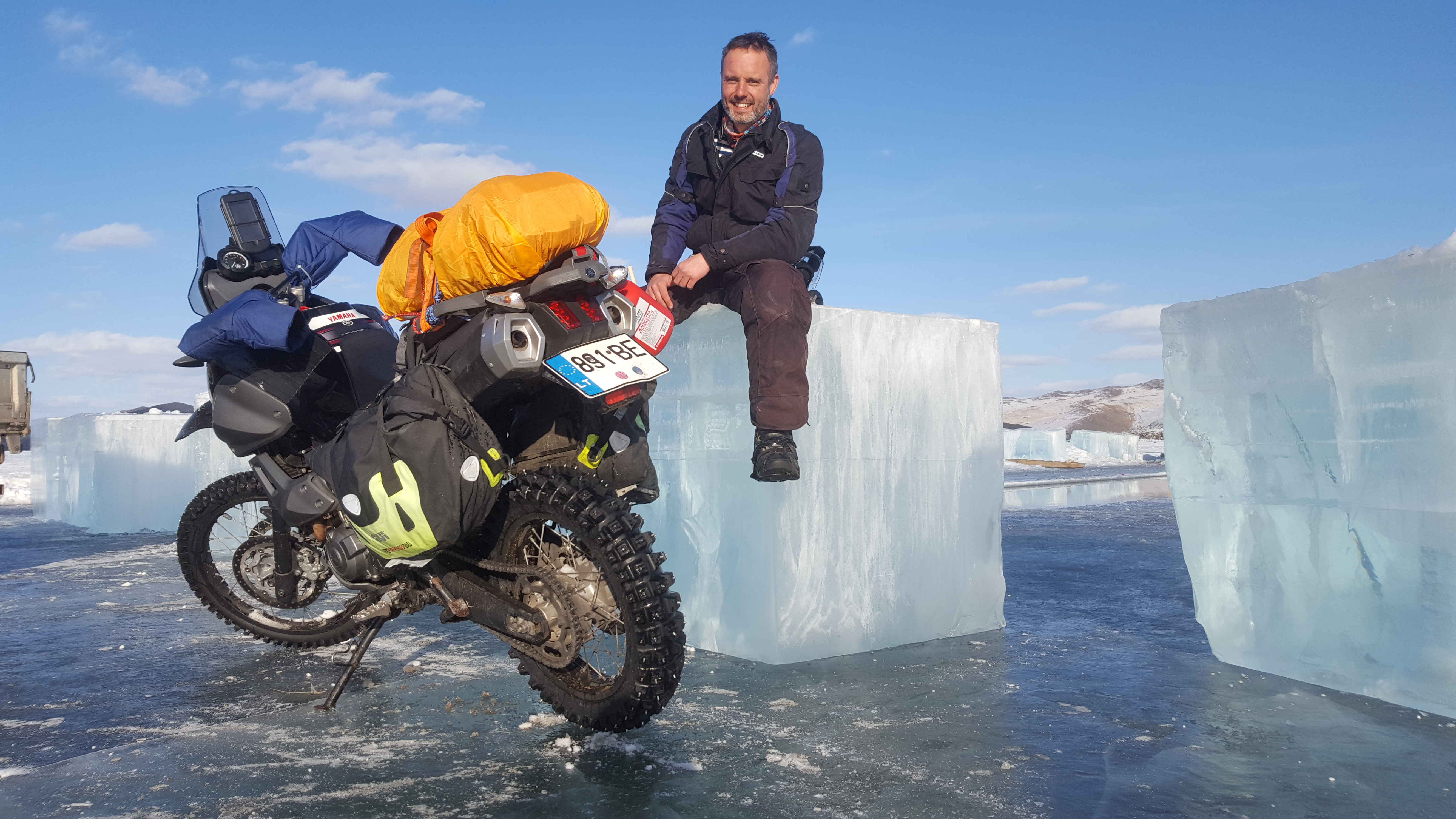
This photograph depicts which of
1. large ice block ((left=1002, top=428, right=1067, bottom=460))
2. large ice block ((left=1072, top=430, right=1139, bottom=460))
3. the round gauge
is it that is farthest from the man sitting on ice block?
large ice block ((left=1072, top=430, right=1139, bottom=460))

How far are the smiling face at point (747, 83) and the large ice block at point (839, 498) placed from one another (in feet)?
2.36

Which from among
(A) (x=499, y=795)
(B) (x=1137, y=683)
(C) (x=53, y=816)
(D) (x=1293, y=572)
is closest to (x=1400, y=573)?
Answer: (D) (x=1293, y=572)

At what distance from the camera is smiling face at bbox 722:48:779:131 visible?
3328mm

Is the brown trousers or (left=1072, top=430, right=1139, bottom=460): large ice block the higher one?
the brown trousers

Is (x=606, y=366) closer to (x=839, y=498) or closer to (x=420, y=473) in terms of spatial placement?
(x=420, y=473)

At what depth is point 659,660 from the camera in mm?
2131

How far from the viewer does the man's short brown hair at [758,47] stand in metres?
3.35

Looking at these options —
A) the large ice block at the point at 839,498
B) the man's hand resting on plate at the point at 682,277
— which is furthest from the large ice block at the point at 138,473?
the man's hand resting on plate at the point at 682,277

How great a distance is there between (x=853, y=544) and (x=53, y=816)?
2.42 meters

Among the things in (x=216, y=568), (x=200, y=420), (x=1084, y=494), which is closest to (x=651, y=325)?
(x=200, y=420)

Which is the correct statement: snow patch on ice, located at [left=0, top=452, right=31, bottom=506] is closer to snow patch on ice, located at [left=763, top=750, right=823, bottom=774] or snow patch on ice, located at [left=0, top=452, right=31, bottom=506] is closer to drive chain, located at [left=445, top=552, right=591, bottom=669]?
drive chain, located at [left=445, top=552, right=591, bottom=669]

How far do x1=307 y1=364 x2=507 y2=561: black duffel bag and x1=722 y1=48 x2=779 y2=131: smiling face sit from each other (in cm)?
162

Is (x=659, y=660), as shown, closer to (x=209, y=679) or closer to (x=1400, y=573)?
(x=209, y=679)

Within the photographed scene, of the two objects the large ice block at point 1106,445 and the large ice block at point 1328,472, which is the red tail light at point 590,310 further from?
the large ice block at point 1106,445
